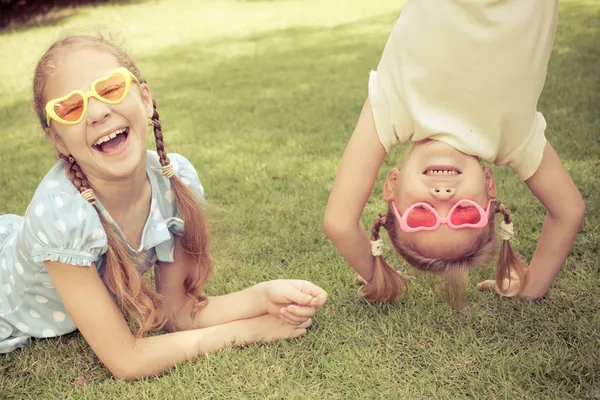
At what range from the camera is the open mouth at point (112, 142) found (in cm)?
202

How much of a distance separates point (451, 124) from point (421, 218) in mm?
297

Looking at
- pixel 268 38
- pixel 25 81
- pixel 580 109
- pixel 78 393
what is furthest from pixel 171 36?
pixel 78 393

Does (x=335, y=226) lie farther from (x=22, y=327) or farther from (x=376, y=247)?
(x=22, y=327)

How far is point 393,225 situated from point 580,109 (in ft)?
8.82

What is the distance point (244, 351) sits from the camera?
2186 mm

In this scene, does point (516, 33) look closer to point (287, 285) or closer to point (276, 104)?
point (287, 285)

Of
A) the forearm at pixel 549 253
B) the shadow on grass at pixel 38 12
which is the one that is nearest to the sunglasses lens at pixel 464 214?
the forearm at pixel 549 253

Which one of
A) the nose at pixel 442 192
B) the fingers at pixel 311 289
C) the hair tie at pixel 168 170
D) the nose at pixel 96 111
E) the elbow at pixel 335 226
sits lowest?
the fingers at pixel 311 289

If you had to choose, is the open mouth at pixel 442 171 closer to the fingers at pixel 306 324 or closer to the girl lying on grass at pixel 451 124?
the girl lying on grass at pixel 451 124

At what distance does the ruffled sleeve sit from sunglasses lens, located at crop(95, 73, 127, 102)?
321 mm

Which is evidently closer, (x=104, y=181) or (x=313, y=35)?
(x=104, y=181)

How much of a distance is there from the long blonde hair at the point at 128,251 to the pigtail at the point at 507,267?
1050 mm

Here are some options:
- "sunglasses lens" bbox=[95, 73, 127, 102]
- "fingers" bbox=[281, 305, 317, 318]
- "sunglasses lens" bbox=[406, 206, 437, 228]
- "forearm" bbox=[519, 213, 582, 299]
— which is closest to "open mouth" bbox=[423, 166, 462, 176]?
"sunglasses lens" bbox=[406, 206, 437, 228]

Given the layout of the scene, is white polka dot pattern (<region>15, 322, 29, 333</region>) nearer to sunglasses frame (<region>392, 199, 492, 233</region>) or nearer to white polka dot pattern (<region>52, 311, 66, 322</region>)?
white polka dot pattern (<region>52, 311, 66, 322</region>)
